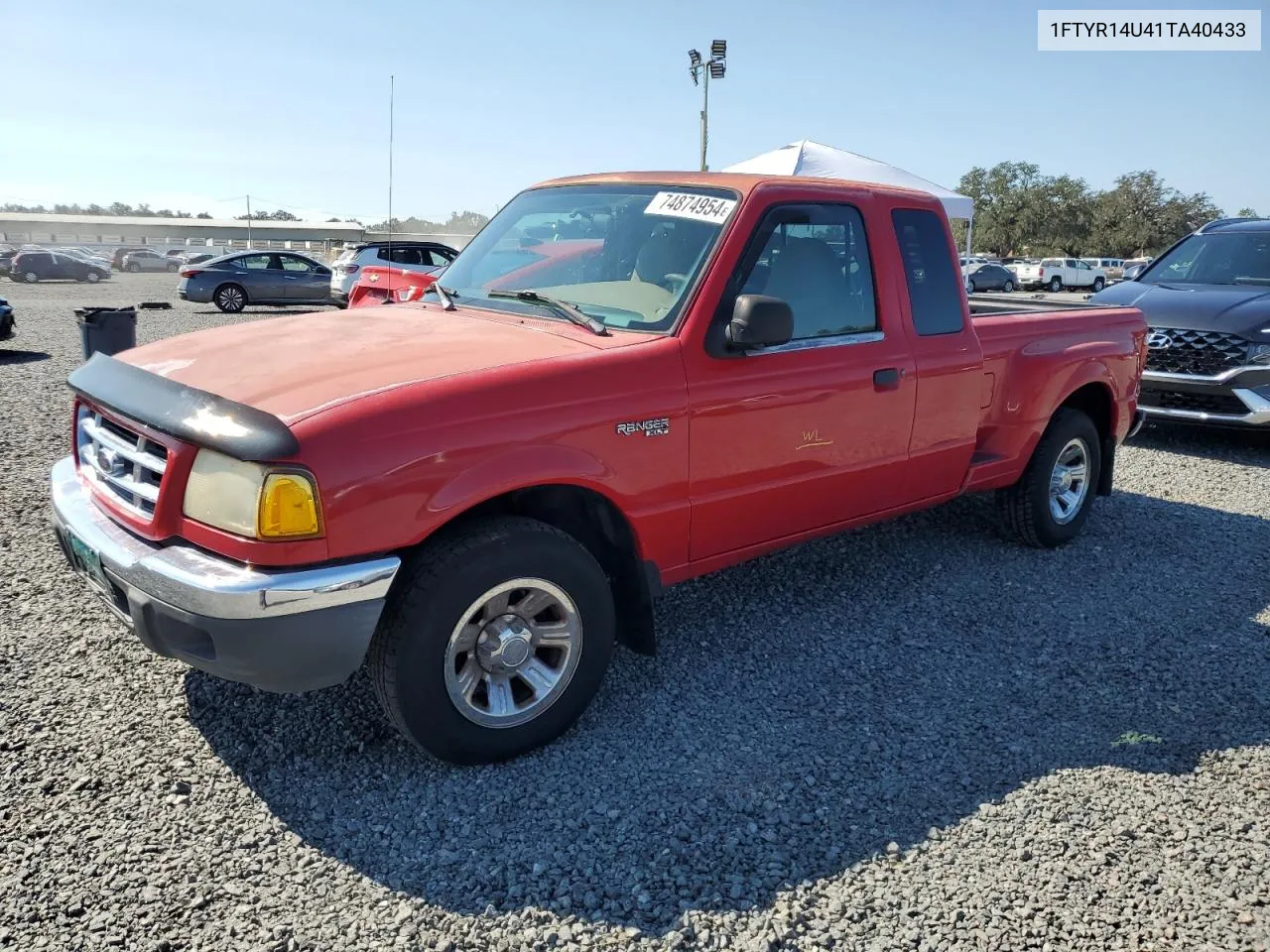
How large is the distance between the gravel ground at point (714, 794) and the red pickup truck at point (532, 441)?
1.25 feet

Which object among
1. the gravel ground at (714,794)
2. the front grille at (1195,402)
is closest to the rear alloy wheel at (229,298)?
the gravel ground at (714,794)

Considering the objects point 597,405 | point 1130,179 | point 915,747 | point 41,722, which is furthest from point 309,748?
point 1130,179

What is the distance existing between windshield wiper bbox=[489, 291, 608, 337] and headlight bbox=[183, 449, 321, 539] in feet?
4.24

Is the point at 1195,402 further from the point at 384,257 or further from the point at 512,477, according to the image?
the point at 384,257

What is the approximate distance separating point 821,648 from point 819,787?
1071mm

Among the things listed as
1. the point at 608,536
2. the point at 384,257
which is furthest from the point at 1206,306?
the point at 384,257

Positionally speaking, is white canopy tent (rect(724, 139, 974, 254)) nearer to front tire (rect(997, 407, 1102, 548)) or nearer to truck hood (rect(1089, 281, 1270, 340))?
truck hood (rect(1089, 281, 1270, 340))

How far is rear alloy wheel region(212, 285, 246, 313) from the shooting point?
21.3m

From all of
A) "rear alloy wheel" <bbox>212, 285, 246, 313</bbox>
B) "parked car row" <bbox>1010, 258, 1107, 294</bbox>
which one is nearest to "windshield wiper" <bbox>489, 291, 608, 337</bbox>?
"rear alloy wheel" <bbox>212, 285, 246, 313</bbox>

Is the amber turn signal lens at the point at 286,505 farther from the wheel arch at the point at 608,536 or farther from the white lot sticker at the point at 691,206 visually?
the white lot sticker at the point at 691,206

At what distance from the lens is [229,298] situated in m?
21.4

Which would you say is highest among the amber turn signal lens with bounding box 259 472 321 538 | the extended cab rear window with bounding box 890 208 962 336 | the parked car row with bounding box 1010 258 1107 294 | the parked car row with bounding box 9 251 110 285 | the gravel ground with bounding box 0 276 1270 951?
the parked car row with bounding box 1010 258 1107 294

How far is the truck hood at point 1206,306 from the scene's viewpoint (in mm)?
7691

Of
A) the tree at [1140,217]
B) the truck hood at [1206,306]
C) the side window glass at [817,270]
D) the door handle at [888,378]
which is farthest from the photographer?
the tree at [1140,217]
